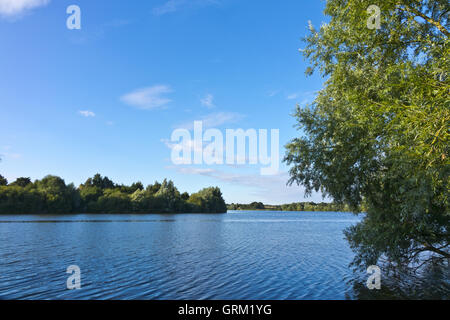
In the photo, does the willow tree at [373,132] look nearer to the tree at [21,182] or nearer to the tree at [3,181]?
the tree at [3,181]

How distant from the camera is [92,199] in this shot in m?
→ 131

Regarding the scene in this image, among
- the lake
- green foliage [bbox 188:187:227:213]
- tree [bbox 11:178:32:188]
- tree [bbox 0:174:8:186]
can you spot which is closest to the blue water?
the lake

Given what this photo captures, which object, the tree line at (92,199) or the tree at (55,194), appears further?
the tree at (55,194)

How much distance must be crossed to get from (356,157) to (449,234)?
6.43 metres

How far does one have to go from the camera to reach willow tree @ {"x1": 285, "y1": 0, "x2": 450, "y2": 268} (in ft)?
34.5

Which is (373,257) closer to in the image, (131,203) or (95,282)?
(95,282)

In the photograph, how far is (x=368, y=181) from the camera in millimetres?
14703

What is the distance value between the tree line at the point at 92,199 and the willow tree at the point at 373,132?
119477mm

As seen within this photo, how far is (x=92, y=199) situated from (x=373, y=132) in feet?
453

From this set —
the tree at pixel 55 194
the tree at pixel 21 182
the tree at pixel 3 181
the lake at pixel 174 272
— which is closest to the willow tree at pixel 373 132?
the lake at pixel 174 272

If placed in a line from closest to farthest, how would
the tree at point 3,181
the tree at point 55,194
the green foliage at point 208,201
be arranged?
the tree at point 55,194 → the tree at point 3,181 → the green foliage at point 208,201

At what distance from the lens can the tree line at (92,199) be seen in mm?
106375

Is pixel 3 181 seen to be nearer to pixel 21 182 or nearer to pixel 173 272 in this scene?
pixel 21 182
